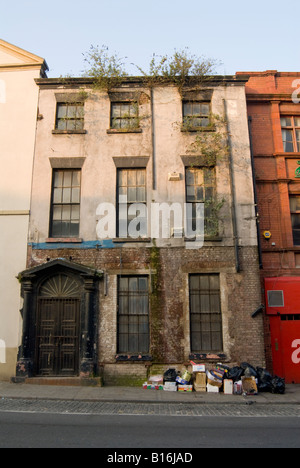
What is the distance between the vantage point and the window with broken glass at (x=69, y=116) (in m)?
12.9

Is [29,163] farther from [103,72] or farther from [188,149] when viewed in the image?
[188,149]

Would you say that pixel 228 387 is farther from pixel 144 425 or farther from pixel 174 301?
pixel 144 425

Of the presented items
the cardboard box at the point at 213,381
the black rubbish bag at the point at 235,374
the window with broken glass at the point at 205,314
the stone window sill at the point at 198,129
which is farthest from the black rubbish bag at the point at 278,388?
the stone window sill at the point at 198,129

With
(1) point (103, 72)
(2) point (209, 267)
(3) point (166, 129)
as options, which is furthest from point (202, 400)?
(1) point (103, 72)

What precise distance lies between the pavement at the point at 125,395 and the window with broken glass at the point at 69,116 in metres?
8.55

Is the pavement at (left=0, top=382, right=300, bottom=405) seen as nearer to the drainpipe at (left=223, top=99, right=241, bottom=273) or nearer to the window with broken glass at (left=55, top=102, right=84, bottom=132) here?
the drainpipe at (left=223, top=99, right=241, bottom=273)

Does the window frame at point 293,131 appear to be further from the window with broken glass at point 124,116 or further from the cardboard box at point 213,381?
the cardboard box at point 213,381

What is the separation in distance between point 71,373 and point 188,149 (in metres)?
8.23

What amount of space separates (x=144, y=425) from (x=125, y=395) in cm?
309

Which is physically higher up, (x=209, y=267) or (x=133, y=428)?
(x=209, y=267)

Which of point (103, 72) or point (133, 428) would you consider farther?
point (103, 72)

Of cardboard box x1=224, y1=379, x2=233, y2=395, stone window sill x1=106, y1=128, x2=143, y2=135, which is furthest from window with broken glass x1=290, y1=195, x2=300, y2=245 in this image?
stone window sill x1=106, y1=128, x2=143, y2=135

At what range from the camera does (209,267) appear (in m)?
11.6
